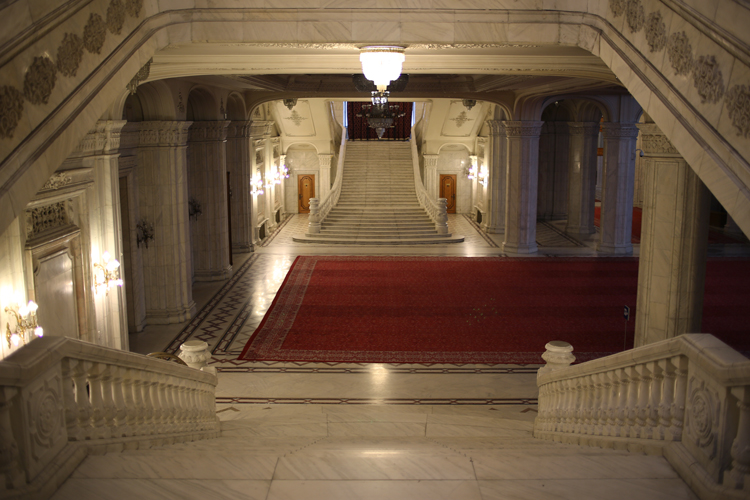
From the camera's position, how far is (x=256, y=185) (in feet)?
61.6

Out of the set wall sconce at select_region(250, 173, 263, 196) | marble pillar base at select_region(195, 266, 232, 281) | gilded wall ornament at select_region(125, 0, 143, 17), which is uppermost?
gilded wall ornament at select_region(125, 0, 143, 17)

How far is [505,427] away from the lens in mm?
6531

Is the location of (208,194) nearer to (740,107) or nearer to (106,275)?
(106,275)

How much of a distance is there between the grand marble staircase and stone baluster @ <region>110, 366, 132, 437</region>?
47.1 feet

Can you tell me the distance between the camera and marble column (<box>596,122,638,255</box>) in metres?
16.7

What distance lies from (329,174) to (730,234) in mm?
12983

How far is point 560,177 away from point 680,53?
19.4 metres

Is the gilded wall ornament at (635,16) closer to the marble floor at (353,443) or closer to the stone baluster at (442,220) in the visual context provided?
the marble floor at (353,443)

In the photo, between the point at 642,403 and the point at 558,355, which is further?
the point at 558,355

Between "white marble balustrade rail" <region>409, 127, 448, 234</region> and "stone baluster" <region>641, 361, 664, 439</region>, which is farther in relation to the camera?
"white marble balustrade rail" <region>409, 127, 448, 234</region>

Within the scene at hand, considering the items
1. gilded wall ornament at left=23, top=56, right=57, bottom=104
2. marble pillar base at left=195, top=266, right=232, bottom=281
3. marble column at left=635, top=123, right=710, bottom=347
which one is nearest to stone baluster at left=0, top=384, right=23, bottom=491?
gilded wall ornament at left=23, top=56, right=57, bottom=104

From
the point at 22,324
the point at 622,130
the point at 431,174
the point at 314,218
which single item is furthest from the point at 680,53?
the point at 431,174

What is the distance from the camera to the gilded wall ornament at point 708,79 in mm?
3689

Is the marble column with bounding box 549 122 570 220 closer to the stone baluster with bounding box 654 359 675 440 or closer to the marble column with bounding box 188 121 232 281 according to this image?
the marble column with bounding box 188 121 232 281
